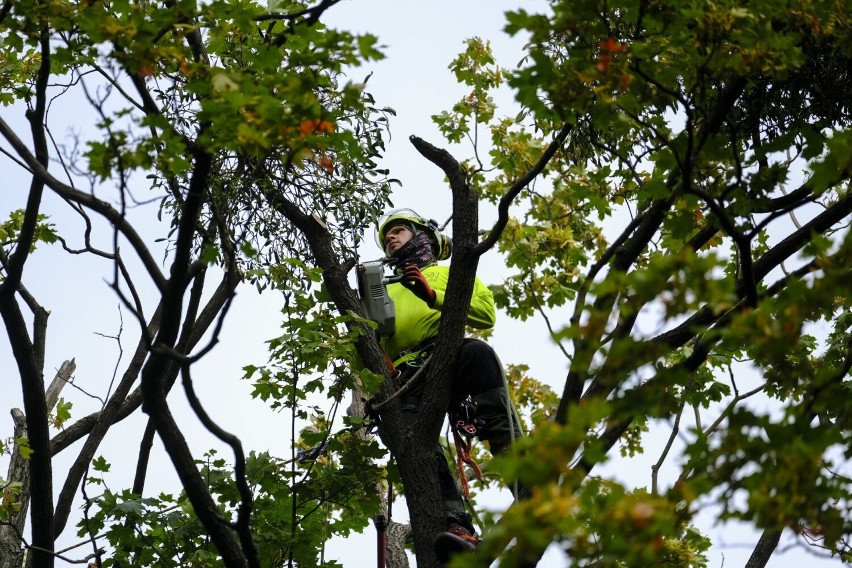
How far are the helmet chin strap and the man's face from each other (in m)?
A: 0.02

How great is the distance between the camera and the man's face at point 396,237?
21.5 feet

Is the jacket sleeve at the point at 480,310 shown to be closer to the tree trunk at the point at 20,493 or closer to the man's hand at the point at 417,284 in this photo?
the man's hand at the point at 417,284

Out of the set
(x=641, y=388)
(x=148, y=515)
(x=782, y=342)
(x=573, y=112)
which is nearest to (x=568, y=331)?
(x=641, y=388)

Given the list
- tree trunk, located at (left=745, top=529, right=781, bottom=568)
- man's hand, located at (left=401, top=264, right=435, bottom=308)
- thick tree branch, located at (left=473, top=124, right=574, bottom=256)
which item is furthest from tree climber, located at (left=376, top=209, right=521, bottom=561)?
tree trunk, located at (left=745, top=529, right=781, bottom=568)

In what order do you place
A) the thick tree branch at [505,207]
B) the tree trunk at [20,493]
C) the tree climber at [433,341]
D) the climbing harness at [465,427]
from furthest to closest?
1. the tree trunk at [20,493]
2. the climbing harness at [465,427]
3. the tree climber at [433,341]
4. the thick tree branch at [505,207]

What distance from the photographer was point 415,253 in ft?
21.5

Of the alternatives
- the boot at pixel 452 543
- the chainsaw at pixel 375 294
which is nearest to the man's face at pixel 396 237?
the chainsaw at pixel 375 294

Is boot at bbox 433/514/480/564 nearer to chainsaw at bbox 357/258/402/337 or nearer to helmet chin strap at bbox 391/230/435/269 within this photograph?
chainsaw at bbox 357/258/402/337

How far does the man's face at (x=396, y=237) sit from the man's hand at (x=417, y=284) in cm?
77

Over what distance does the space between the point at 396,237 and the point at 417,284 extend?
867 mm

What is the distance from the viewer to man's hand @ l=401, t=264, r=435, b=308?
5719 millimetres

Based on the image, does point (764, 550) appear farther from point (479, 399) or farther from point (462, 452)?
point (479, 399)

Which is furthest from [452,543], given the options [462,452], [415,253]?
[415,253]

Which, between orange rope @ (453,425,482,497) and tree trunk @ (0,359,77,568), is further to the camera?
tree trunk @ (0,359,77,568)
